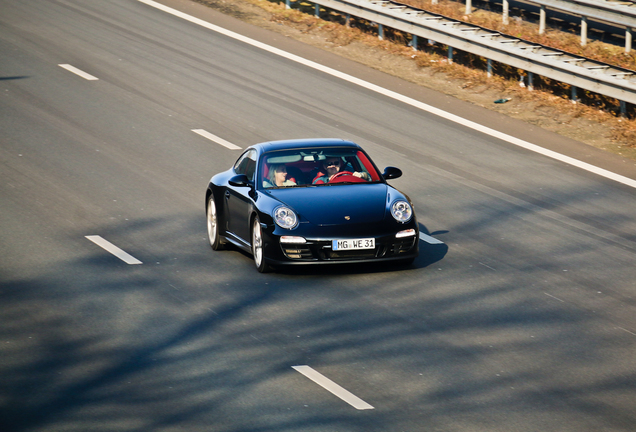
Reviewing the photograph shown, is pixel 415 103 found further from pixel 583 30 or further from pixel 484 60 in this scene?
pixel 583 30

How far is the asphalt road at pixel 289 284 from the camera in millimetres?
7668

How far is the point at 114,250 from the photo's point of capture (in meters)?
12.4

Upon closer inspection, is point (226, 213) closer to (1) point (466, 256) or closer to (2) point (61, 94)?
(1) point (466, 256)

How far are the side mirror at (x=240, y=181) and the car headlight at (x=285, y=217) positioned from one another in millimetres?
988

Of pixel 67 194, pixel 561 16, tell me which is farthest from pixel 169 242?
pixel 561 16

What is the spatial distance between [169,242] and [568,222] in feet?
16.8

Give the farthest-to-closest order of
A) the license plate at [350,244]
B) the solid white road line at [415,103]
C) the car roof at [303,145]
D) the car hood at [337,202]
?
the solid white road line at [415,103] → the car roof at [303,145] → the car hood at [337,202] → the license plate at [350,244]

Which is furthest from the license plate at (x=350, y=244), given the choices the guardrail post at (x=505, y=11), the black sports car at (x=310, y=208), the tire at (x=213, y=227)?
the guardrail post at (x=505, y=11)

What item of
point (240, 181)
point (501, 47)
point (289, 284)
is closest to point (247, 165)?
point (240, 181)

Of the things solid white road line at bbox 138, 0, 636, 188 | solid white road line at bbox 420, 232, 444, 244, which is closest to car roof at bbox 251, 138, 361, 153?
solid white road line at bbox 420, 232, 444, 244

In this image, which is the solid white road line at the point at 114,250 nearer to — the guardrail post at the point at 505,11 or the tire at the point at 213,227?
the tire at the point at 213,227

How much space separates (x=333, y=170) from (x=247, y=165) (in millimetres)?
1190

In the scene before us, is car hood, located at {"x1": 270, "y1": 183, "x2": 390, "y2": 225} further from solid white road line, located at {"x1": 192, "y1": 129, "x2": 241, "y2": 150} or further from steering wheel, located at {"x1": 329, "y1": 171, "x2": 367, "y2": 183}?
solid white road line, located at {"x1": 192, "y1": 129, "x2": 241, "y2": 150}

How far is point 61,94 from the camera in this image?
20.4 m
